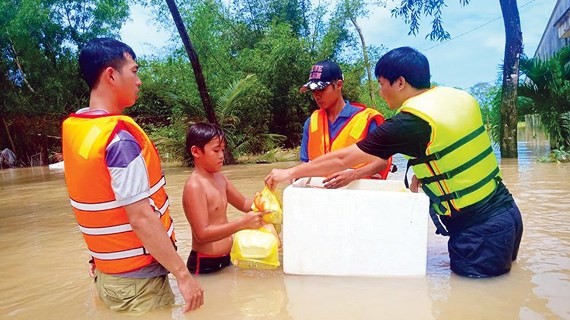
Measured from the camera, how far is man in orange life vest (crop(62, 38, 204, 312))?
6.75 ft

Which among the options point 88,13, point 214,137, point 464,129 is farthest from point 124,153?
point 88,13

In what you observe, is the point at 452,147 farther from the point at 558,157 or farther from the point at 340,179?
the point at 558,157

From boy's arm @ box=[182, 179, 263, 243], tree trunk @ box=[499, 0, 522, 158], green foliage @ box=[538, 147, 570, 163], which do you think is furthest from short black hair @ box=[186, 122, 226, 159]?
tree trunk @ box=[499, 0, 522, 158]

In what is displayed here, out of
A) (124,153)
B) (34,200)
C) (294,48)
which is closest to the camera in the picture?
(124,153)

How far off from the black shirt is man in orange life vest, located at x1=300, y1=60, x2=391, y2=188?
0.76 metres

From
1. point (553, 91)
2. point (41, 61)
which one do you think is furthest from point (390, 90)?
point (41, 61)

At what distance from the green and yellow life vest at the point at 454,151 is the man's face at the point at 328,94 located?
1.02 m

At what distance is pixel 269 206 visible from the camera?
3.03 meters

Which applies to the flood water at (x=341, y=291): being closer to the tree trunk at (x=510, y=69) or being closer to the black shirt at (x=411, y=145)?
the black shirt at (x=411, y=145)

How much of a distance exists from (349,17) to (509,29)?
1478 cm

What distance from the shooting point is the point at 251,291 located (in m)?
2.78

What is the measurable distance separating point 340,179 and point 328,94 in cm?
81

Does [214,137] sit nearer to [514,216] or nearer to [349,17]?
[514,216]

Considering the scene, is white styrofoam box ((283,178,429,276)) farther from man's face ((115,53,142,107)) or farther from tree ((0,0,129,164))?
tree ((0,0,129,164))
